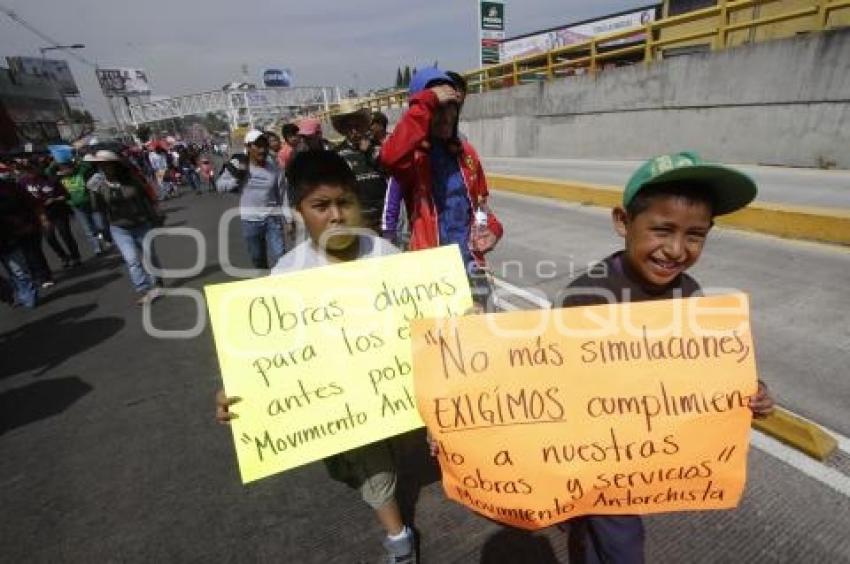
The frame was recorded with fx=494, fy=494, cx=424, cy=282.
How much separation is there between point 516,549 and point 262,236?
189 inches

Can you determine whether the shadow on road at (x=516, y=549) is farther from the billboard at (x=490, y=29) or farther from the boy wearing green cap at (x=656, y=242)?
the billboard at (x=490, y=29)

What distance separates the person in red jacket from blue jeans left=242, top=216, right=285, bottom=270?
3.41m

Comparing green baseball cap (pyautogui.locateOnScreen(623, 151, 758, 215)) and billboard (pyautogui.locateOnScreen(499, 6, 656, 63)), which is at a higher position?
billboard (pyautogui.locateOnScreen(499, 6, 656, 63))

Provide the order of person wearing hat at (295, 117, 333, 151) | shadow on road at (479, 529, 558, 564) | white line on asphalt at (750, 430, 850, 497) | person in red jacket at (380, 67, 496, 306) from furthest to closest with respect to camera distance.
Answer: person wearing hat at (295, 117, 333, 151), person in red jacket at (380, 67, 496, 306), white line on asphalt at (750, 430, 850, 497), shadow on road at (479, 529, 558, 564)

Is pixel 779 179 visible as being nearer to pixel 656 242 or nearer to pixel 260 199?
pixel 260 199

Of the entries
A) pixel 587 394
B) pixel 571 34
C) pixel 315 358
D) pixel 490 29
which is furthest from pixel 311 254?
pixel 571 34

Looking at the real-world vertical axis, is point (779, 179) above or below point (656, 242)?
below

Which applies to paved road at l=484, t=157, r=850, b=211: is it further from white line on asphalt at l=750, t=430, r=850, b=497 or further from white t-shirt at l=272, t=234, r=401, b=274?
white t-shirt at l=272, t=234, r=401, b=274

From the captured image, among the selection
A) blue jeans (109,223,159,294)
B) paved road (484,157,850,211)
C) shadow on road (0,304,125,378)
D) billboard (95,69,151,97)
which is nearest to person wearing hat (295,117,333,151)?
blue jeans (109,223,159,294)

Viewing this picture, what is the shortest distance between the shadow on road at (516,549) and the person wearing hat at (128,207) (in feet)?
19.1

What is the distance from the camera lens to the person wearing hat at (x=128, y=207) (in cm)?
597

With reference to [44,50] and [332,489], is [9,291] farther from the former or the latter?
[44,50]

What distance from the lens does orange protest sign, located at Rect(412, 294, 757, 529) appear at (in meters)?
1.43

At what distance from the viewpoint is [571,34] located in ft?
123
